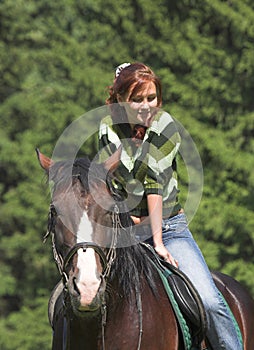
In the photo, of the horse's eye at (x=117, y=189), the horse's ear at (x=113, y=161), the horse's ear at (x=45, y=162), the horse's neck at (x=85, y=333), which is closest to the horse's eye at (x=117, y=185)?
the horse's eye at (x=117, y=189)

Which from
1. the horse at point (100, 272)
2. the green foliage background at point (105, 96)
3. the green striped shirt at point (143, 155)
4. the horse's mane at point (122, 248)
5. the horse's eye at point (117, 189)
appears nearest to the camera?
the horse at point (100, 272)

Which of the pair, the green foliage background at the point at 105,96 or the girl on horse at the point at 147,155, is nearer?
the girl on horse at the point at 147,155

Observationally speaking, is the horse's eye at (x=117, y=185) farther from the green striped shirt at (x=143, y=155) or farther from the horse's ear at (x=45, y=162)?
the horse's ear at (x=45, y=162)

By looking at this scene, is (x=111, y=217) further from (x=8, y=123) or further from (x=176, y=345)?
(x=8, y=123)

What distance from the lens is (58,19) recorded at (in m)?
23.3

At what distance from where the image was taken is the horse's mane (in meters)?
5.51

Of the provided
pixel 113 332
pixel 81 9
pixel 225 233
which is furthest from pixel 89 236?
pixel 81 9

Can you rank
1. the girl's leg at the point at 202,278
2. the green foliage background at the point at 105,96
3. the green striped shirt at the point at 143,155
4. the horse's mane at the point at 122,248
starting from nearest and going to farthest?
the horse's mane at the point at 122,248 → the green striped shirt at the point at 143,155 → the girl's leg at the point at 202,278 → the green foliage background at the point at 105,96

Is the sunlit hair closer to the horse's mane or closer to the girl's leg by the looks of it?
the horse's mane

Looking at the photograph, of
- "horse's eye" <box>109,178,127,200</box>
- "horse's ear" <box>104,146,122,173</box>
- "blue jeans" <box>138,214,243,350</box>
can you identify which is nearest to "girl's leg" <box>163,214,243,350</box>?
"blue jeans" <box>138,214,243,350</box>

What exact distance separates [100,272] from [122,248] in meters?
0.58

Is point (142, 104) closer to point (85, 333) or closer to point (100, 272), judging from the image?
point (100, 272)

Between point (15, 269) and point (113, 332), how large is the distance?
59.2ft

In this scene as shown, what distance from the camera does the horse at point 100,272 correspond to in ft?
17.1
